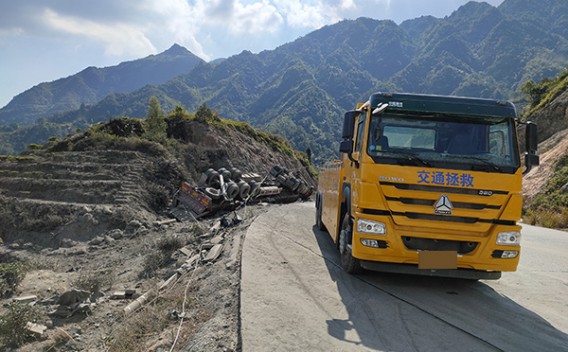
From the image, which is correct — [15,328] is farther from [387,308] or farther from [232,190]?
[232,190]

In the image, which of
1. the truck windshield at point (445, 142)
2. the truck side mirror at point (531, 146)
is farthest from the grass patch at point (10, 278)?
the truck side mirror at point (531, 146)

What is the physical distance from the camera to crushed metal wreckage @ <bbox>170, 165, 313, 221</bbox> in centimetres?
1602

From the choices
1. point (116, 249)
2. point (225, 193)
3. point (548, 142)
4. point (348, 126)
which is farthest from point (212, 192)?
point (548, 142)

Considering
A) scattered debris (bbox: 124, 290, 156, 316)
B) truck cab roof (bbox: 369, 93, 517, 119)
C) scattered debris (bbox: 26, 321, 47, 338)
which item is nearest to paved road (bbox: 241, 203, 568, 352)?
scattered debris (bbox: 124, 290, 156, 316)

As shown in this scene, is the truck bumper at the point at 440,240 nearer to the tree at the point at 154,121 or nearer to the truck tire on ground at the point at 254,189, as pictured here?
the truck tire on ground at the point at 254,189

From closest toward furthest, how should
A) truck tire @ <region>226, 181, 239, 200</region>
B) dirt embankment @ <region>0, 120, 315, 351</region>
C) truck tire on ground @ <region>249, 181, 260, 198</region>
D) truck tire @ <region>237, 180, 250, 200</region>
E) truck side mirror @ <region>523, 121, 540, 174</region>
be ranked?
dirt embankment @ <region>0, 120, 315, 351</region>, truck side mirror @ <region>523, 121, 540, 174</region>, truck tire @ <region>226, 181, 239, 200</region>, truck tire @ <region>237, 180, 250, 200</region>, truck tire on ground @ <region>249, 181, 260, 198</region>

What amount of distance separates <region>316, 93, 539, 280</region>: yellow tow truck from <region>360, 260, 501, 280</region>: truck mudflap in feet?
0.05

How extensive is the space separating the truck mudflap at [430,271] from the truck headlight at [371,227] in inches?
26.0

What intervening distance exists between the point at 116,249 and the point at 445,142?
33.5 ft

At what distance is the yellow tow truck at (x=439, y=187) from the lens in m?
5.85

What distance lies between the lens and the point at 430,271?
6.05 metres

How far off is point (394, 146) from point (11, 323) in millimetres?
6287

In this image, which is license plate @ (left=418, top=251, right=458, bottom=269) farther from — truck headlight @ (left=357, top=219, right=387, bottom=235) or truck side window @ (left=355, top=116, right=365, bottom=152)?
truck side window @ (left=355, top=116, right=365, bottom=152)

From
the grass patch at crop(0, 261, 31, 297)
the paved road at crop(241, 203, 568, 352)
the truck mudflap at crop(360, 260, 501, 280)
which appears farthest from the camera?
the grass patch at crop(0, 261, 31, 297)
